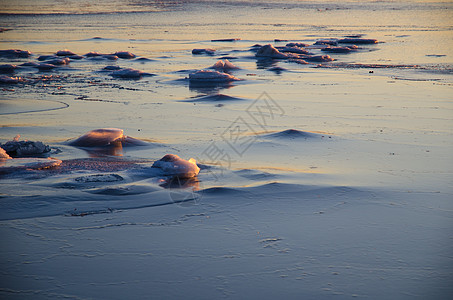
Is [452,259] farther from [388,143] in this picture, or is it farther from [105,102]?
[105,102]

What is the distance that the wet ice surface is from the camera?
10.2ft

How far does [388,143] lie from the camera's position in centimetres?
609

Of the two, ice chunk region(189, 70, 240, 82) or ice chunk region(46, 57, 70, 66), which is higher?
ice chunk region(46, 57, 70, 66)

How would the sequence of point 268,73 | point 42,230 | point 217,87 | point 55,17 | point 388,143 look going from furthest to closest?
point 55,17, point 268,73, point 217,87, point 388,143, point 42,230

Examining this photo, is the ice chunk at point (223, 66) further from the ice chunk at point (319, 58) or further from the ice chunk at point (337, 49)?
the ice chunk at point (337, 49)

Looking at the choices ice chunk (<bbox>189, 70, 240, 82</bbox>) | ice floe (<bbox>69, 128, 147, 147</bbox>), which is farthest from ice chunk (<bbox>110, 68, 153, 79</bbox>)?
ice floe (<bbox>69, 128, 147, 147</bbox>)

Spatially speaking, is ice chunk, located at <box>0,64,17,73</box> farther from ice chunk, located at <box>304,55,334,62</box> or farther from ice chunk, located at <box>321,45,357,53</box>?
ice chunk, located at <box>321,45,357,53</box>

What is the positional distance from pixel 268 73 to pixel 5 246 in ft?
31.4

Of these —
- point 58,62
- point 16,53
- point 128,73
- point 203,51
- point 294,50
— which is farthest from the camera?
point 203,51

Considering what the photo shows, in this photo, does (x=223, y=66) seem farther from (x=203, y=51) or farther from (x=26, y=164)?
(x=26, y=164)

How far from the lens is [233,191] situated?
14.7ft

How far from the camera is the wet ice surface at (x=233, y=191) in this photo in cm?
310

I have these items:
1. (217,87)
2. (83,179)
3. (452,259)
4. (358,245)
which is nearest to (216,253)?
(358,245)

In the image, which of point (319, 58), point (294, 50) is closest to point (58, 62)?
point (319, 58)
